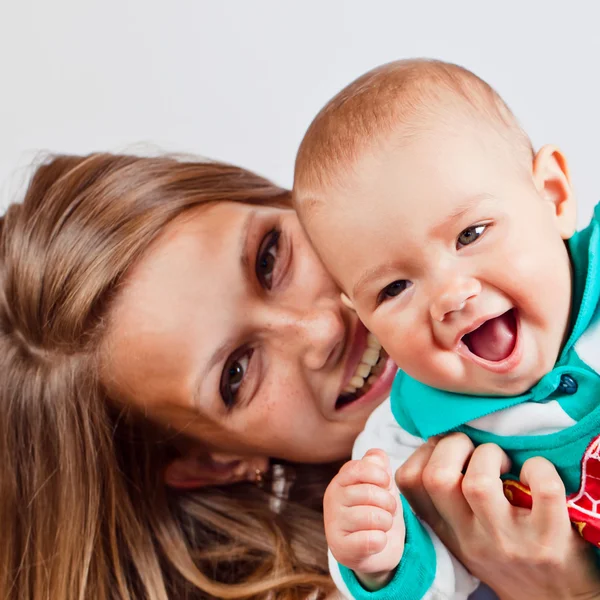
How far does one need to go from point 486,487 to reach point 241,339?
565 mm

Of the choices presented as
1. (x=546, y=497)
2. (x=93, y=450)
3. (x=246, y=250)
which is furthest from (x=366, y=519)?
(x=93, y=450)

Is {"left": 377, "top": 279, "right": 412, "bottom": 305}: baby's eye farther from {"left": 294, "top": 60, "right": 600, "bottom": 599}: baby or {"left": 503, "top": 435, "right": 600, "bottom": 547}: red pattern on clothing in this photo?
{"left": 503, "top": 435, "right": 600, "bottom": 547}: red pattern on clothing

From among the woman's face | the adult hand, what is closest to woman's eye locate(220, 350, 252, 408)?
the woman's face

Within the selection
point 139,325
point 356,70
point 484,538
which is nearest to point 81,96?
point 356,70

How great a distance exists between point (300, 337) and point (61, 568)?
70 cm

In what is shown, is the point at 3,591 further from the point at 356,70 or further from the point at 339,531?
the point at 356,70

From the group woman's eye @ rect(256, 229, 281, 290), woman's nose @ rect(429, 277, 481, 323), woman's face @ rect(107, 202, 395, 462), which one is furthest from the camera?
woman's eye @ rect(256, 229, 281, 290)

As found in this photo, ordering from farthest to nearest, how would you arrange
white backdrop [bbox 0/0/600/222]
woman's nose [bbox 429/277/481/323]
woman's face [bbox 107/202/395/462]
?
1. white backdrop [bbox 0/0/600/222]
2. woman's face [bbox 107/202/395/462]
3. woman's nose [bbox 429/277/481/323]

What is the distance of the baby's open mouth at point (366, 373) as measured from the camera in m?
1.53

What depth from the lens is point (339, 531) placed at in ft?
3.59

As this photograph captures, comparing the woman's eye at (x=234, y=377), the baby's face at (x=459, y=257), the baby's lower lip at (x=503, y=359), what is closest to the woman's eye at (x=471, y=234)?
the baby's face at (x=459, y=257)

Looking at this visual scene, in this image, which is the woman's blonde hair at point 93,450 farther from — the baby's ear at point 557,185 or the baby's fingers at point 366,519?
the baby's ear at point 557,185

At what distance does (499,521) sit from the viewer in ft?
3.64

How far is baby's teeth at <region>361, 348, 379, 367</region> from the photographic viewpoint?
1.54m
